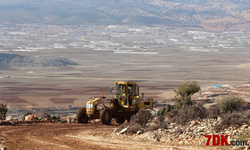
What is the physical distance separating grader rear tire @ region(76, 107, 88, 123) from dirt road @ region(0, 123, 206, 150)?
34.0 inches

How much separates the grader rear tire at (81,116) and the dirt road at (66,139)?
864 mm

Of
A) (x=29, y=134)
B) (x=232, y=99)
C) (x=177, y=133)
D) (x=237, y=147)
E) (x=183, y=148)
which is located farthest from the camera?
(x=232, y=99)

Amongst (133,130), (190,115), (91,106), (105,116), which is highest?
(91,106)

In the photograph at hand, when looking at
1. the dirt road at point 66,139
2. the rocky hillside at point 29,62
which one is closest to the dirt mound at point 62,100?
the dirt road at point 66,139

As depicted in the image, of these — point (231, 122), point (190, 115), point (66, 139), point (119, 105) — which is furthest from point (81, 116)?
point (231, 122)

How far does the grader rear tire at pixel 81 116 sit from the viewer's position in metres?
19.6

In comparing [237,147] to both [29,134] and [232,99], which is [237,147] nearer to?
[29,134]

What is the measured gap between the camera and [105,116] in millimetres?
19031

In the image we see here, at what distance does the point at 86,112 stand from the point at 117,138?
4.80 m

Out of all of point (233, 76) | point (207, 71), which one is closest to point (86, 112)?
point (233, 76)

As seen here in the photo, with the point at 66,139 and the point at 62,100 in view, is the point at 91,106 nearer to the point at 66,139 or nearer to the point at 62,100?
the point at 66,139

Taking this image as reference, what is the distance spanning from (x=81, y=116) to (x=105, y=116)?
1.51 metres

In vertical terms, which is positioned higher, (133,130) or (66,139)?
(133,130)

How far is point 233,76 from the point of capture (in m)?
86.5
